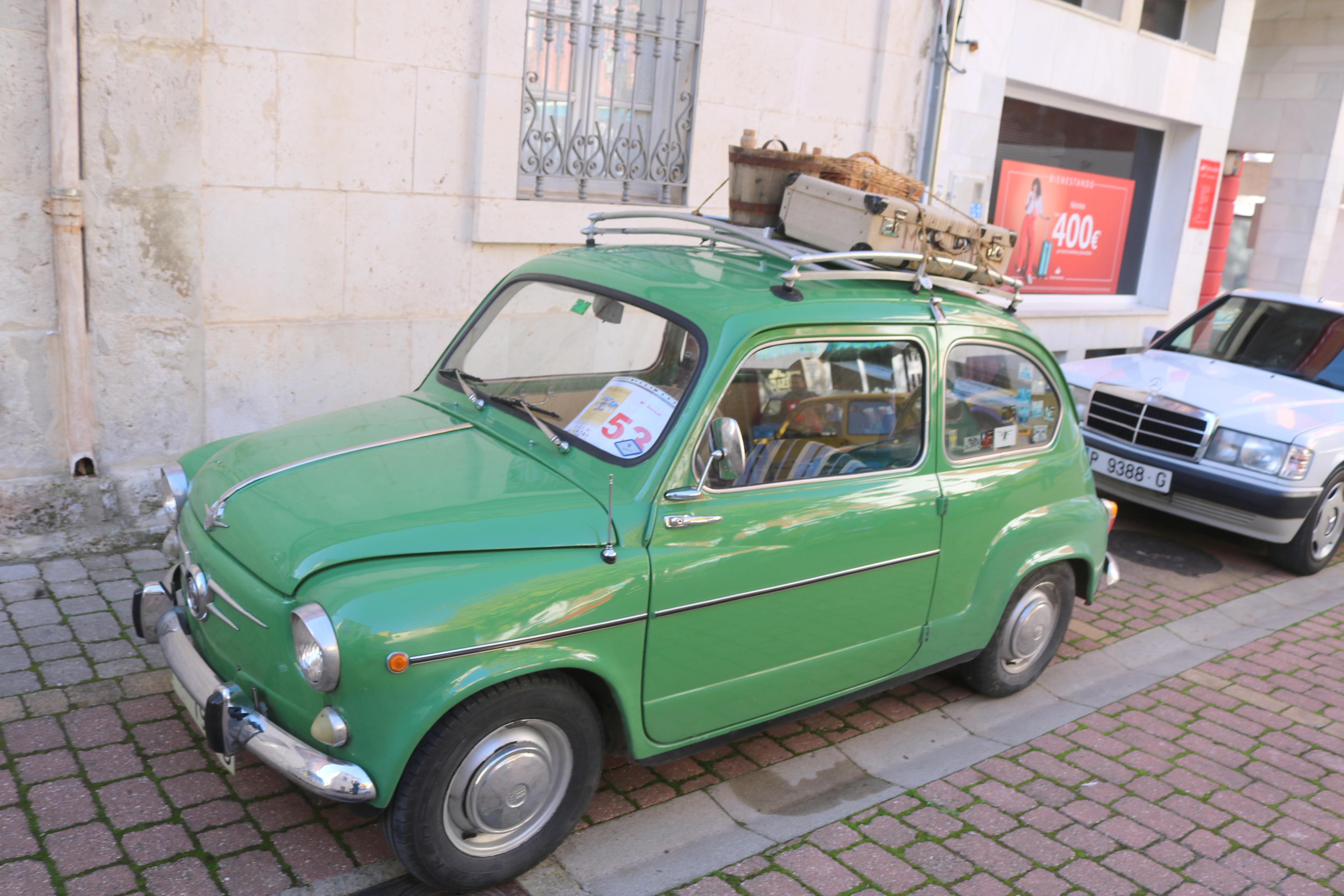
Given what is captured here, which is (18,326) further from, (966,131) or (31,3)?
(966,131)

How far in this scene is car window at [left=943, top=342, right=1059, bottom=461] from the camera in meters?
4.25

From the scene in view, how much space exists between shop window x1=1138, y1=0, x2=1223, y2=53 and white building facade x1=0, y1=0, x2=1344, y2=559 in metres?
3.67

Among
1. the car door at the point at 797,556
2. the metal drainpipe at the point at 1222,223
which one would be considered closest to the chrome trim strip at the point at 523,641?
the car door at the point at 797,556

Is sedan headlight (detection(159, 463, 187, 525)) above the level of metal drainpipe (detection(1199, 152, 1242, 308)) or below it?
below

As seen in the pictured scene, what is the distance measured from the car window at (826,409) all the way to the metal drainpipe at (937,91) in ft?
19.9

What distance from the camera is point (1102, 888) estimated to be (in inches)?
140

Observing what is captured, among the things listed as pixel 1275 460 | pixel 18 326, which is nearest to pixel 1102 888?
pixel 1275 460

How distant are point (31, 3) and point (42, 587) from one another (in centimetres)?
285

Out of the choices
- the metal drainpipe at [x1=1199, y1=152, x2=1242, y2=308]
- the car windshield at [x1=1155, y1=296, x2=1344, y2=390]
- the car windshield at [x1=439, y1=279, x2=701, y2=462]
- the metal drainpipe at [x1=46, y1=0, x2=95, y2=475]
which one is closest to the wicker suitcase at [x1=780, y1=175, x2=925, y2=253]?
the car windshield at [x1=439, y1=279, x2=701, y2=462]

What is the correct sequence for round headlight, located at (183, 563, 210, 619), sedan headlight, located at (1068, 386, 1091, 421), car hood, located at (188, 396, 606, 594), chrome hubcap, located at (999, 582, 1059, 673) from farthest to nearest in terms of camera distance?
sedan headlight, located at (1068, 386, 1091, 421) < chrome hubcap, located at (999, 582, 1059, 673) < round headlight, located at (183, 563, 210, 619) < car hood, located at (188, 396, 606, 594)

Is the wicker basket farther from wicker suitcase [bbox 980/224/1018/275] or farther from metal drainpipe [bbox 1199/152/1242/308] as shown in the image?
metal drainpipe [bbox 1199/152/1242/308]

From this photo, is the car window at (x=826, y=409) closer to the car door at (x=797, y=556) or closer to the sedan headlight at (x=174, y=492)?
the car door at (x=797, y=556)

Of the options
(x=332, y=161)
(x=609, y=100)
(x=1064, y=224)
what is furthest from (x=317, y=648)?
(x=1064, y=224)

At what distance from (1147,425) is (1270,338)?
1604 mm
